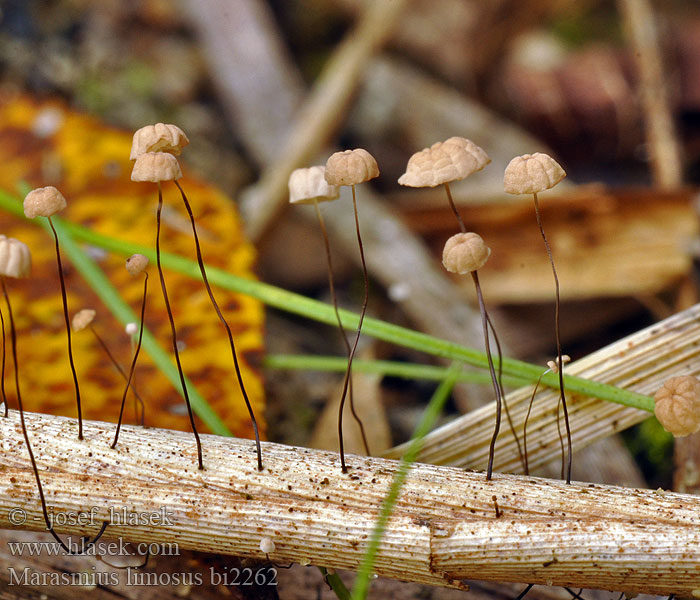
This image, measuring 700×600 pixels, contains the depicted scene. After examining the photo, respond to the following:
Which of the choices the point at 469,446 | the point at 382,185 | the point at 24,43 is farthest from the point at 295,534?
the point at 24,43

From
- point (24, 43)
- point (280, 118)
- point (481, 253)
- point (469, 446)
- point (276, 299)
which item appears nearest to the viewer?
point (481, 253)

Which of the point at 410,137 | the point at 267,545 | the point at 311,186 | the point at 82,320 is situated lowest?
the point at 267,545

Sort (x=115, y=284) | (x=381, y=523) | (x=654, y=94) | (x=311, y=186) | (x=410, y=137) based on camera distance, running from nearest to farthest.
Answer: (x=381, y=523), (x=311, y=186), (x=115, y=284), (x=654, y=94), (x=410, y=137)

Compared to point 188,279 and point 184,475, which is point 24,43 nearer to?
point 188,279

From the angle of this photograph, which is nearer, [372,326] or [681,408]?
[681,408]

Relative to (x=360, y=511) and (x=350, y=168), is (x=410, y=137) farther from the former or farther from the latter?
(x=360, y=511)

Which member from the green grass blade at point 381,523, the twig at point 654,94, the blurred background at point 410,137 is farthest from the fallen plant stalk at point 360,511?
the twig at point 654,94

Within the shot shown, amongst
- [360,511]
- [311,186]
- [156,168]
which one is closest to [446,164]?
[311,186]
